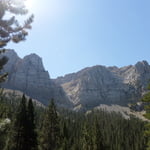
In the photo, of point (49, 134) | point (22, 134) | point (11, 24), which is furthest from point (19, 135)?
point (11, 24)

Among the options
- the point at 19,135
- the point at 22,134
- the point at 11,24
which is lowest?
the point at 19,135

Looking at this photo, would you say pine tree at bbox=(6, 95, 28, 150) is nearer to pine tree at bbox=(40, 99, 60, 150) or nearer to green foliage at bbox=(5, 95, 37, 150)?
green foliage at bbox=(5, 95, 37, 150)

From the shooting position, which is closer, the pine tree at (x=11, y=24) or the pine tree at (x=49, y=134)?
the pine tree at (x=11, y=24)

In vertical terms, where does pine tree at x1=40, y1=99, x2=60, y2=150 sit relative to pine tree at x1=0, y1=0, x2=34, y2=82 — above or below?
below

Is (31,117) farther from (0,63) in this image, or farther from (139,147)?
(139,147)

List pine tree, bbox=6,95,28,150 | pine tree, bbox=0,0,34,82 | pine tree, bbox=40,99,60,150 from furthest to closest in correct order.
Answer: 1. pine tree, bbox=40,99,60,150
2. pine tree, bbox=6,95,28,150
3. pine tree, bbox=0,0,34,82

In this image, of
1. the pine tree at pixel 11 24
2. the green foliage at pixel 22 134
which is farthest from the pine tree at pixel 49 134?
the pine tree at pixel 11 24

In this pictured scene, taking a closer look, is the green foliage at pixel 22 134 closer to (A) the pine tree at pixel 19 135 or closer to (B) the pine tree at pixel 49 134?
(A) the pine tree at pixel 19 135

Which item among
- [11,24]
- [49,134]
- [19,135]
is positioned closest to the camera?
[11,24]

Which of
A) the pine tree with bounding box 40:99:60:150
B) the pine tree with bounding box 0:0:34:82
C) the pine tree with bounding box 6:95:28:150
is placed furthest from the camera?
the pine tree with bounding box 40:99:60:150

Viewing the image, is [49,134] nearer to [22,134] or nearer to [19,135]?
[22,134]

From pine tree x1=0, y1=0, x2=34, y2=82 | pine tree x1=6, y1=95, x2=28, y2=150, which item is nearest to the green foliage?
pine tree x1=6, y1=95, x2=28, y2=150

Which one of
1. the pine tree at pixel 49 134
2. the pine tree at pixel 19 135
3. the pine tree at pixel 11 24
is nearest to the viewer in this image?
the pine tree at pixel 11 24

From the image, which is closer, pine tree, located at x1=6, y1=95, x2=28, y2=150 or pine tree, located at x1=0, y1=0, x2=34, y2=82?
pine tree, located at x1=0, y1=0, x2=34, y2=82
